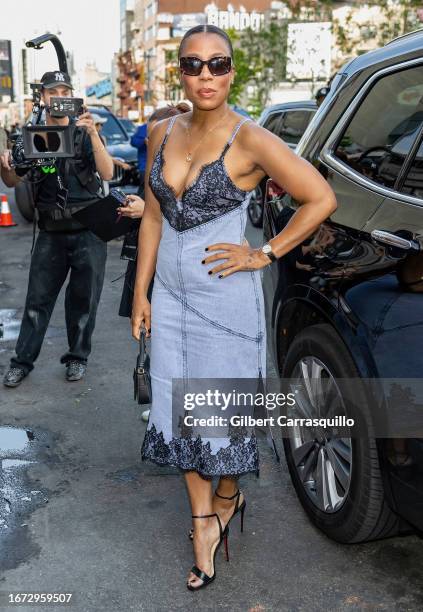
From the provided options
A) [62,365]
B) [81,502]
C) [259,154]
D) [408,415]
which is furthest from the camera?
[62,365]

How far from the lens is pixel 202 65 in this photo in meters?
2.56

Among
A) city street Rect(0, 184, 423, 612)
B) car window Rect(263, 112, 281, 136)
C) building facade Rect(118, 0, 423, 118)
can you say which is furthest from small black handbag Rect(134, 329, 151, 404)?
building facade Rect(118, 0, 423, 118)

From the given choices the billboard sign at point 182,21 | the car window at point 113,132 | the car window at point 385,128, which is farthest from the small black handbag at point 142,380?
the billboard sign at point 182,21

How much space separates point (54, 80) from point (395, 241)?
315cm

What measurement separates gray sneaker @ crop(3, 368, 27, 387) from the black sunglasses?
297 centimetres

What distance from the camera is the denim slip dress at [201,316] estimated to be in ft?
8.62

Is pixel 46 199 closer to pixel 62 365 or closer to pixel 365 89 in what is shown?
pixel 62 365

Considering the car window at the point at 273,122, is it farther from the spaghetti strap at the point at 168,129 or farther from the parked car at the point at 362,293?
the spaghetti strap at the point at 168,129

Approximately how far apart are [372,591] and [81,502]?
1374 millimetres

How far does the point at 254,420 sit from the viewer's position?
9.36 feet

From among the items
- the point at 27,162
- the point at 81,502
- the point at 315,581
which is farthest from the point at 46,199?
the point at 315,581

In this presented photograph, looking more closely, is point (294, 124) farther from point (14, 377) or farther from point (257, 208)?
point (14, 377)

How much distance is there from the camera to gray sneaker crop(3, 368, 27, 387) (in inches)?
196

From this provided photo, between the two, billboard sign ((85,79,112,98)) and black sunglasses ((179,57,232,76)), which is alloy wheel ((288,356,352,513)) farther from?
billboard sign ((85,79,112,98))
